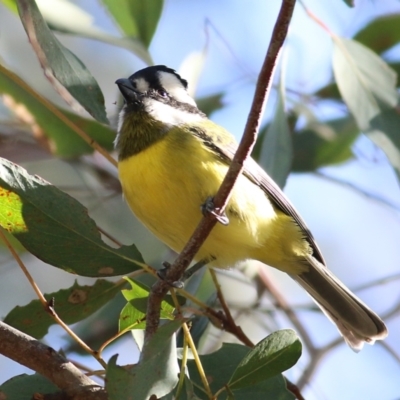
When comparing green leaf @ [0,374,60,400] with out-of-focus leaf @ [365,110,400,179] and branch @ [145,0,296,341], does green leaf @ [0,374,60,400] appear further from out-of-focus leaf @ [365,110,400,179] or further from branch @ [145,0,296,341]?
out-of-focus leaf @ [365,110,400,179]

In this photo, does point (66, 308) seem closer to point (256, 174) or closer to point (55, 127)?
point (256, 174)

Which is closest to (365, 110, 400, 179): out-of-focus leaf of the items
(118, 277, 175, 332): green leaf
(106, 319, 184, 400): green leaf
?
(118, 277, 175, 332): green leaf

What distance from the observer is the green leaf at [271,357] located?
5.71 feet

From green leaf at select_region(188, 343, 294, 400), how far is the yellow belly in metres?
0.46

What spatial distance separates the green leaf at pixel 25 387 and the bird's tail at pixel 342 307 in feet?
3.99

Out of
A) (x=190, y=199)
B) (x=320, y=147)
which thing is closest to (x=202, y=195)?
(x=190, y=199)

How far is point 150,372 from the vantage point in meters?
1.66

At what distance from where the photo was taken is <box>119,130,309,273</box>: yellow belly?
233 centimetres

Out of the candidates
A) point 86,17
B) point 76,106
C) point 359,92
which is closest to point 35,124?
point 86,17

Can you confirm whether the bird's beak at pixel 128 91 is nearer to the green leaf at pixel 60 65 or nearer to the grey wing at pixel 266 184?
the grey wing at pixel 266 184

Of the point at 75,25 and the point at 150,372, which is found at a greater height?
the point at 75,25

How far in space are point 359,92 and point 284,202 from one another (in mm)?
510

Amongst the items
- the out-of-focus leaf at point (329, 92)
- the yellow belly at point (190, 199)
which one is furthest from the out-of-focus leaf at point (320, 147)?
the yellow belly at point (190, 199)

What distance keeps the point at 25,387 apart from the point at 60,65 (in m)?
0.82
